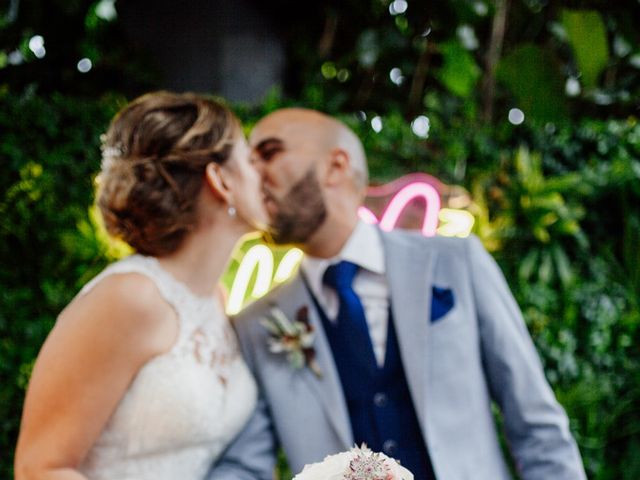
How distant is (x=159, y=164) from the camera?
7.07 ft

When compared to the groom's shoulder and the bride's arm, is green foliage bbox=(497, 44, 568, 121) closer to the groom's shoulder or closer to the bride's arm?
the groom's shoulder

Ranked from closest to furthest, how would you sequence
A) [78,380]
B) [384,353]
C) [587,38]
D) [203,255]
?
[78,380]
[384,353]
[203,255]
[587,38]

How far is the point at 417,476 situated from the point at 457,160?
84.3 inches

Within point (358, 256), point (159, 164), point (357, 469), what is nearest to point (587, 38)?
point (358, 256)

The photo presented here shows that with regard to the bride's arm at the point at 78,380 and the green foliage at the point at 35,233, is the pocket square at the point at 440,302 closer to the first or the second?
the bride's arm at the point at 78,380

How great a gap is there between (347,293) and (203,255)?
456mm

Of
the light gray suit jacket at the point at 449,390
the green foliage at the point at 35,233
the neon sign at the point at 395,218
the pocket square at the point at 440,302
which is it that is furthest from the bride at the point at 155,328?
the green foliage at the point at 35,233

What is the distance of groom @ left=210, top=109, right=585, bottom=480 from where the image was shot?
2146 mm

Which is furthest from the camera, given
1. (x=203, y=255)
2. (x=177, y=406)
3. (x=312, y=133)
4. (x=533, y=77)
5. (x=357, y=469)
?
(x=533, y=77)

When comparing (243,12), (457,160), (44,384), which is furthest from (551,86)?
(44,384)

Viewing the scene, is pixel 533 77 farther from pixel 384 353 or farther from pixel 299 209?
pixel 384 353

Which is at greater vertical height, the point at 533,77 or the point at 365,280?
the point at 533,77

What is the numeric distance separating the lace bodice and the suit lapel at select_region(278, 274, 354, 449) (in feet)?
0.74

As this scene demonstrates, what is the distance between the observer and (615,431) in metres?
3.98
